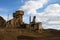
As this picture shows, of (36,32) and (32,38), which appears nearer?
(32,38)

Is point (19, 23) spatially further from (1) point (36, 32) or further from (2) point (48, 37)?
(2) point (48, 37)

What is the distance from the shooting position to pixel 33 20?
32969 mm

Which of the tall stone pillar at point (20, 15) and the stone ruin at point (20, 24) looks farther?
the tall stone pillar at point (20, 15)

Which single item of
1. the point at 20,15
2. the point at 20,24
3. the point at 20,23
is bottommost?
the point at 20,24

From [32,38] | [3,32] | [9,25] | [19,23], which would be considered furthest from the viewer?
[19,23]

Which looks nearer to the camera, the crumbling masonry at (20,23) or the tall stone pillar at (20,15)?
the crumbling masonry at (20,23)

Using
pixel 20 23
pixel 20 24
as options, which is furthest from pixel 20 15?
pixel 20 24

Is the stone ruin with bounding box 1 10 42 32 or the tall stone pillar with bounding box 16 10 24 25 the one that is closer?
the stone ruin with bounding box 1 10 42 32

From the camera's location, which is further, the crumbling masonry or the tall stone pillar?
the tall stone pillar

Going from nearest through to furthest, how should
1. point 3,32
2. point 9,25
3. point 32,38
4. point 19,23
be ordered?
1. point 32,38
2. point 3,32
3. point 9,25
4. point 19,23

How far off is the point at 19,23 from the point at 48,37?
9618 millimetres

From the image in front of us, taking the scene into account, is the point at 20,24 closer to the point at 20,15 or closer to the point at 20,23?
the point at 20,23

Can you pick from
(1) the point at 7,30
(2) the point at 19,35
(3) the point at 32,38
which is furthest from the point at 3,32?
(3) the point at 32,38

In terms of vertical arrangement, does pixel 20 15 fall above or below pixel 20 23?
above
